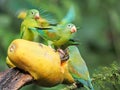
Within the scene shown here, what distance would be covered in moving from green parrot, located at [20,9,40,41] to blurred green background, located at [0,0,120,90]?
1316 mm

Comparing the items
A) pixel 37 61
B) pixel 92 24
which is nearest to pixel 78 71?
pixel 37 61

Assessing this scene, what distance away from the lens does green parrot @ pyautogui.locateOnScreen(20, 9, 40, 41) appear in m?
1.51

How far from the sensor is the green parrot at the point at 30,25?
4.97ft

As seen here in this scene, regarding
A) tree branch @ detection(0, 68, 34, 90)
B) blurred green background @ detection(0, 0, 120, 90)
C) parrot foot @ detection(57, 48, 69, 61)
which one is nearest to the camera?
tree branch @ detection(0, 68, 34, 90)

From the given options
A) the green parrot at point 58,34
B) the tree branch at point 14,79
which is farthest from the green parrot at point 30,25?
the tree branch at point 14,79

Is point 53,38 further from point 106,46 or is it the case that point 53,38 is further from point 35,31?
point 106,46

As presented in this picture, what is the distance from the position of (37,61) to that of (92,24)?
6.70 feet

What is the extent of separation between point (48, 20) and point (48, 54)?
0.22m

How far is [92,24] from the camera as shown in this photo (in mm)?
3340

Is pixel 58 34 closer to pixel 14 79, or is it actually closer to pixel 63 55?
pixel 63 55

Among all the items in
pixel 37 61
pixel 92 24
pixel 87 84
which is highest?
pixel 37 61

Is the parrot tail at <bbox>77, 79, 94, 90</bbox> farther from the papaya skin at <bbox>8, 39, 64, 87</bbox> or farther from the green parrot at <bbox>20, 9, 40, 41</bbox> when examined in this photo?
the green parrot at <bbox>20, 9, 40, 41</bbox>

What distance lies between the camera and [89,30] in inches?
132

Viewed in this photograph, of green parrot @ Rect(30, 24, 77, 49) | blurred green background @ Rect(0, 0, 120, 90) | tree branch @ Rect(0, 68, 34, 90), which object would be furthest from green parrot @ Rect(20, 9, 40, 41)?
Result: blurred green background @ Rect(0, 0, 120, 90)
